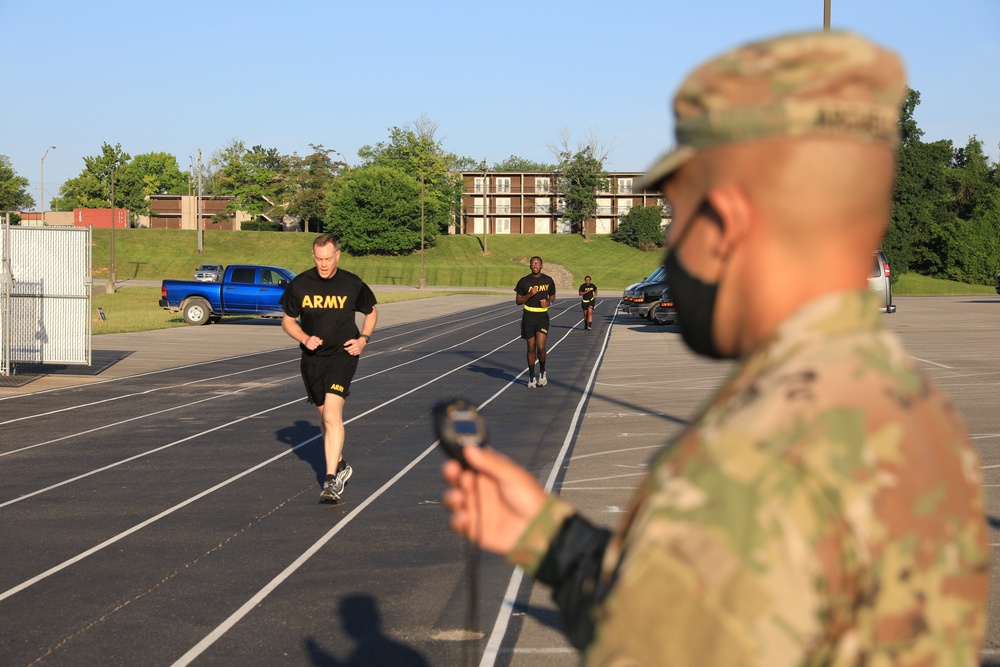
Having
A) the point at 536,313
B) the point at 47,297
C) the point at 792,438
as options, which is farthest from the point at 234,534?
the point at 47,297

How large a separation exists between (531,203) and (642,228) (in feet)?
67.1

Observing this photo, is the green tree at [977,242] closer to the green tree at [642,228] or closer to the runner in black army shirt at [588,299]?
the green tree at [642,228]

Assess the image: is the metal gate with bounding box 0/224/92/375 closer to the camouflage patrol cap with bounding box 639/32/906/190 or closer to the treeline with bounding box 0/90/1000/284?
the camouflage patrol cap with bounding box 639/32/906/190

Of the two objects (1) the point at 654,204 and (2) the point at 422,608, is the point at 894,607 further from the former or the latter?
(1) the point at 654,204

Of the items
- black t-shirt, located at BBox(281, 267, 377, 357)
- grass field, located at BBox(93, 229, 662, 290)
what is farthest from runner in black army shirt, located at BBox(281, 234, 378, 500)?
grass field, located at BBox(93, 229, 662, 290)

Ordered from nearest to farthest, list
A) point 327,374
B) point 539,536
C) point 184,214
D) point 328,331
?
point 539,536 < point 327,374 < point 328,331 < point 184,214

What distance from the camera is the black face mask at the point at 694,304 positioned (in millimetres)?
1461

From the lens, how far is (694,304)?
148cm

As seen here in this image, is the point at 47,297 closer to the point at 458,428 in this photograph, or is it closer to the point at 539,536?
the point at 458,428

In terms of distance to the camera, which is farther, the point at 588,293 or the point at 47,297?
the point at 588,293

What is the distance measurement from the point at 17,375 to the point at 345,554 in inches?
575

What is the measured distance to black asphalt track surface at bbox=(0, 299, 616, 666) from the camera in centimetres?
613

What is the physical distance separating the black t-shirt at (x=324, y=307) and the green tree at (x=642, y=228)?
99.8 metres

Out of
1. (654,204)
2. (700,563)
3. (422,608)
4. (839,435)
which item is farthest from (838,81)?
(654,204)
